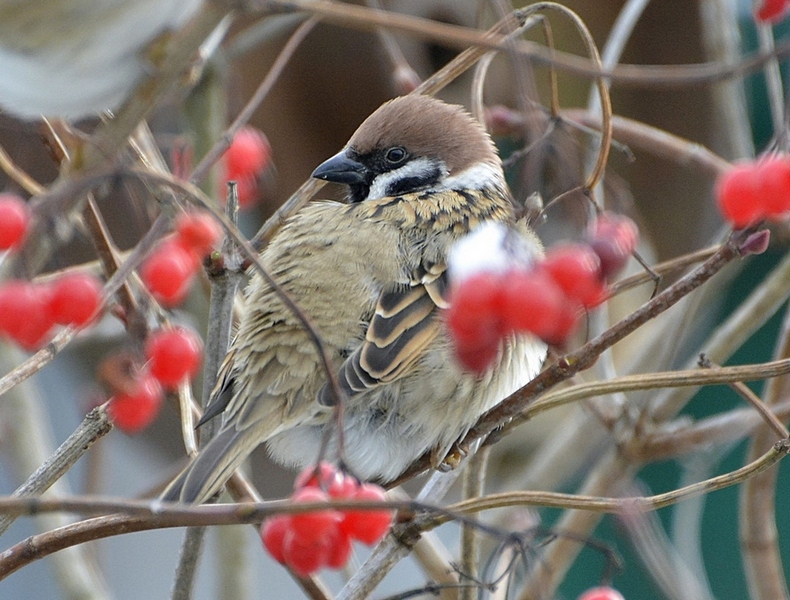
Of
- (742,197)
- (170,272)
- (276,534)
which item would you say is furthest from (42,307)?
(742,197)

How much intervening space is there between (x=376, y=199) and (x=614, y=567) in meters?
1.45

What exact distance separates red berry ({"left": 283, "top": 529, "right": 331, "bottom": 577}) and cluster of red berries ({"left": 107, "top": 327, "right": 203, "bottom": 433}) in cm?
35

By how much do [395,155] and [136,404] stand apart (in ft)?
4.57

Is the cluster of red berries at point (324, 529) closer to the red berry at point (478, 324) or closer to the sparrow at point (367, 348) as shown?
the red berry at point (478, 324)

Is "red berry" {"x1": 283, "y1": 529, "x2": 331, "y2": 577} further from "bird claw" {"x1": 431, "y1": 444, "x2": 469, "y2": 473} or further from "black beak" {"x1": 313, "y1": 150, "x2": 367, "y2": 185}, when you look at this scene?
"black beak" {"x1": 313, "y1": 150, "x2": 367, "y2": 185}

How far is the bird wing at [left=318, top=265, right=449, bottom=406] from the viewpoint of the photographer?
2.25m

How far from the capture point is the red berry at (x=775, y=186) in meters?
1.43

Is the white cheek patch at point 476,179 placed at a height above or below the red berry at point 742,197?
above

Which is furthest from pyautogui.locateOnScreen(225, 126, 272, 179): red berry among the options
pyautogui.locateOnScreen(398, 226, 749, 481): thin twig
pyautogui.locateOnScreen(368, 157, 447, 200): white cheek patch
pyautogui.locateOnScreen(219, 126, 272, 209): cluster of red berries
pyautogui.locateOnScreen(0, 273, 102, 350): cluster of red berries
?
pyautogui.locateOnScreen(0, 273, 102, 350): cluster of red berries

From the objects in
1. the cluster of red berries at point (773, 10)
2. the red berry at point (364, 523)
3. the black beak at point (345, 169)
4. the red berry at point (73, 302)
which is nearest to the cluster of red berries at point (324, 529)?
the red berry at point (364, 523)

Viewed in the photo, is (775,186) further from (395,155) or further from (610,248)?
(395,155)

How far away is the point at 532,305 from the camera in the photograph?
4.04 ft

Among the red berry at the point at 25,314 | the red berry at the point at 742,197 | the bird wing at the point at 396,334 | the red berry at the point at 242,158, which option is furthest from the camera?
the red berry at the point at 242,158

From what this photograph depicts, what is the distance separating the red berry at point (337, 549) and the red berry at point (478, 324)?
32 cm
